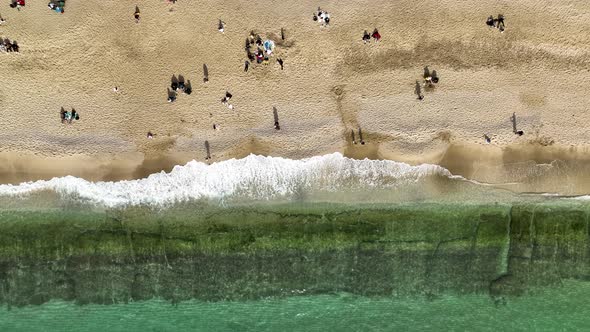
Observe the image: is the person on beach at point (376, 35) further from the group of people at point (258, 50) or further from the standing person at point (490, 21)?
the standing person at point (490, 21)

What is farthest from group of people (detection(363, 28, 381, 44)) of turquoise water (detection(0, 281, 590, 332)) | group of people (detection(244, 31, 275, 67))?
turquoise water (detection(0, 281, 590, 332))

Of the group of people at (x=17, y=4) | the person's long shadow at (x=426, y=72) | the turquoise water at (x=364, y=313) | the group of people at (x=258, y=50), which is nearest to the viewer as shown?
the group of people at (x=17, y=4)

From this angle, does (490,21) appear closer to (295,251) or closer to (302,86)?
(302,86)

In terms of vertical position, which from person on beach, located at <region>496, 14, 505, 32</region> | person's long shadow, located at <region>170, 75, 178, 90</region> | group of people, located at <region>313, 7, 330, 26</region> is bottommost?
person's long shadow, located at <region>170, 75, 178, 90</region>

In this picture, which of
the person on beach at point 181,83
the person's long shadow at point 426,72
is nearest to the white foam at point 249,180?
the person on beach at point 181,83

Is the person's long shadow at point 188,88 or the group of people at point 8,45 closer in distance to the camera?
the group of people at point 8,45

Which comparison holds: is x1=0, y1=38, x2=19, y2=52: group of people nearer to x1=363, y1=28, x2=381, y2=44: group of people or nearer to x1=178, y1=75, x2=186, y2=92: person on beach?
x1=178, y1=75, x2=186, y2=92: person on beach

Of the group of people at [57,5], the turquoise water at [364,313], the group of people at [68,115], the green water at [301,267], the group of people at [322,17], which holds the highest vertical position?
the group of people at [57,5]
